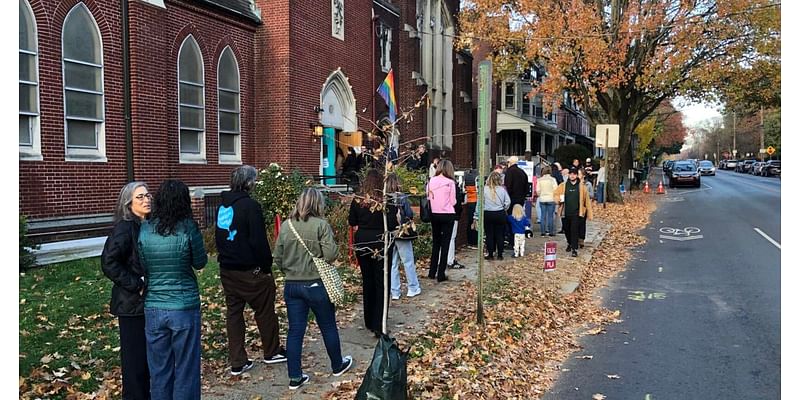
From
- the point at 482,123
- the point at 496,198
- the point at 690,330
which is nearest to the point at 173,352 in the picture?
the point at 482,123

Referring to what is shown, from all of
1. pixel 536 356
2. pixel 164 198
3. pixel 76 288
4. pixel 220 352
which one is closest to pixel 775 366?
pixel 536 356

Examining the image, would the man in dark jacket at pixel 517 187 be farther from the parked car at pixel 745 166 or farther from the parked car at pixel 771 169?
the parked car at pixel 745 166

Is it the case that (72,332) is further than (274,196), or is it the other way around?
(274,196)

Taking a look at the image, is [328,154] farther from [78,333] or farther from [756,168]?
[756,168]

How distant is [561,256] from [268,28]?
10.5 metres

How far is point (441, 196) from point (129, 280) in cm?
562

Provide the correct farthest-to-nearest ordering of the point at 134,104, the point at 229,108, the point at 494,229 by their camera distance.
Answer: the point at 229,108
the point at 134,104
the point at 494,229

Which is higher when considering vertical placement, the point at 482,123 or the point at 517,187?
the point at 482,123

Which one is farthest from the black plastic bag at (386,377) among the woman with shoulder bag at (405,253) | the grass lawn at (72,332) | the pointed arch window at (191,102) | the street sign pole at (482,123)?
the pointed arch window at (191,102)

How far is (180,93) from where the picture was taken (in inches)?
576

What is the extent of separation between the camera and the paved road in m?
5.65

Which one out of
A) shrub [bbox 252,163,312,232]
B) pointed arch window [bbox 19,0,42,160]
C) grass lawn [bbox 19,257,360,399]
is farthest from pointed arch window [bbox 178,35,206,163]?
grass lawn [bbox 19,257,360,399]

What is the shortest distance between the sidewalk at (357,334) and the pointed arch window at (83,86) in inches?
289

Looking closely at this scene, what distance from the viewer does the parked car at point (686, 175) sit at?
39.2 m
